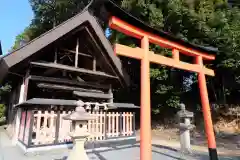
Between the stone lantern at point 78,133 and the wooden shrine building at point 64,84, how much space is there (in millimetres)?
2731

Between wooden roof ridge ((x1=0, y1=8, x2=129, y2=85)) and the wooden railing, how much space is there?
2.22m

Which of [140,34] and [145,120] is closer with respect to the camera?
[145,120]

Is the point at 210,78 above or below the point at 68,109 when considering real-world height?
above

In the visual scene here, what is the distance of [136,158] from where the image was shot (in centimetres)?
595

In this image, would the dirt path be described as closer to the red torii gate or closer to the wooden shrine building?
the wooden shrine building

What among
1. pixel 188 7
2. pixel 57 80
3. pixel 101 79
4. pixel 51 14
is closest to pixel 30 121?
pixel 57 80

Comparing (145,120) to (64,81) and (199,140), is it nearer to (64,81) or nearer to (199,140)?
(64,81)

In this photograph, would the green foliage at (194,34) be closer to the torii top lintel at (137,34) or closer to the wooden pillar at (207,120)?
the wooden pillar at (207,120)

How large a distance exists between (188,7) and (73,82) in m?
9.95

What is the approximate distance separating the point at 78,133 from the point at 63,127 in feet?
11.0

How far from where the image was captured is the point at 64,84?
31.1 feet

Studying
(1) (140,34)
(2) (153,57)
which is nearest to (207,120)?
(2) (153,57)

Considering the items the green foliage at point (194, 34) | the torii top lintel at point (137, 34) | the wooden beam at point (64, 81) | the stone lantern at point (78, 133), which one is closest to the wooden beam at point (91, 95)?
the wooden beam at point (64, 81)

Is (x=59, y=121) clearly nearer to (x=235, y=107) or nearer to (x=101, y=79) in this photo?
(x=101, y=79)
